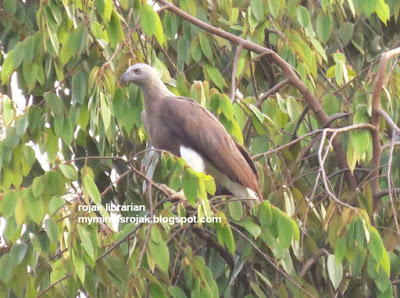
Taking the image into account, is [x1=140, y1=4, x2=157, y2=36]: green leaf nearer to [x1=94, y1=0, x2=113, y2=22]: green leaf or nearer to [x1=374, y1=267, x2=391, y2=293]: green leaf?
[x1=94, y1=0, x2=113, y2=22]: green leaf

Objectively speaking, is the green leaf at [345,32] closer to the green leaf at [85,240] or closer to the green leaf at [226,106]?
the green leaf at [226,106]

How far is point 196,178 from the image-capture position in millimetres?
4355

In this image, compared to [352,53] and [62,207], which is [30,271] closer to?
[62,207]

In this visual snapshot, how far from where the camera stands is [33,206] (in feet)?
14.3

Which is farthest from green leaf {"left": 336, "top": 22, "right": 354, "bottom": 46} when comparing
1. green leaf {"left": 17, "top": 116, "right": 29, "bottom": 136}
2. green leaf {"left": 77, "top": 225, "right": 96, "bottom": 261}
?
green leaf {"left": 77, "top": 225, "right": 96, "bottom": 261}

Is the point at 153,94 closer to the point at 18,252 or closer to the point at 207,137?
the point at 207,137

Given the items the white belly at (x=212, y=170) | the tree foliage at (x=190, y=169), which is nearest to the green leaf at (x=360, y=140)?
the tree foliage at (x=190, y=169)

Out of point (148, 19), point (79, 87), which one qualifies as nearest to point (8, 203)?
point (79, 87)

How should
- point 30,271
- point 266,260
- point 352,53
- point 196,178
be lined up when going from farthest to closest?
point 352,53 < point 266,260 < point 30,271 < point 196,178

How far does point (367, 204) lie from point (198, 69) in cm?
144

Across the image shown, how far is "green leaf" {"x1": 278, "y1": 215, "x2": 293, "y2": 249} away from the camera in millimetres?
4660

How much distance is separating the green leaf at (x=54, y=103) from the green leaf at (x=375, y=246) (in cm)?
150

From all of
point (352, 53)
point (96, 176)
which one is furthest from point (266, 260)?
point (352, 53)

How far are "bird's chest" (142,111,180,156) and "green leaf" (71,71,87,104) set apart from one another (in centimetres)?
87
